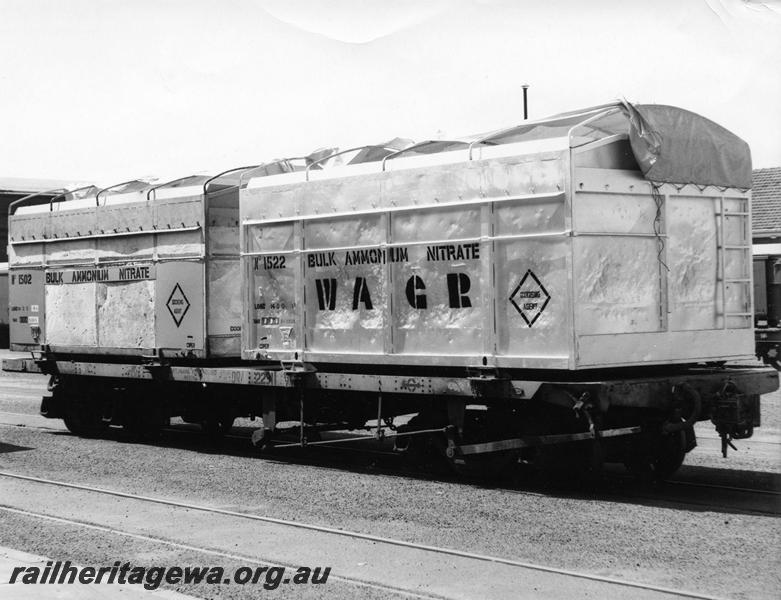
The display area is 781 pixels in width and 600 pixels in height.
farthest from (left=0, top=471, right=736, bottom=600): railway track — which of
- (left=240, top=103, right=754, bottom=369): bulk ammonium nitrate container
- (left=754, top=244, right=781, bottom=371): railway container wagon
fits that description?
(left=754, top=244, right=781, bottom=371): railway container wagon

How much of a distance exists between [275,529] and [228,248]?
5844 millimetres

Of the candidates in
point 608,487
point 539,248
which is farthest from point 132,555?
point 608,487

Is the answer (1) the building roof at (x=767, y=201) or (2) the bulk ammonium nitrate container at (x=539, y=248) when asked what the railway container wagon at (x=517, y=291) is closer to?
(2) the bulk ammonium nitrate container at (x=539, y=248)

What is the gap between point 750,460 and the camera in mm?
13234

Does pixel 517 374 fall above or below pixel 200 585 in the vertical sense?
above

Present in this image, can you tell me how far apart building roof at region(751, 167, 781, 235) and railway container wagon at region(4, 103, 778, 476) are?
21517mm

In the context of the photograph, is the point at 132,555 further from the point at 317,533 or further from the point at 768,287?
the point at 768,287

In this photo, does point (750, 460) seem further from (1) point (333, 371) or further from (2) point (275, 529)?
(2) point (275, 529)

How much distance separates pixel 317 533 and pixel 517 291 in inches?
123

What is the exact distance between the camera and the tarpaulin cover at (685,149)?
1073cm

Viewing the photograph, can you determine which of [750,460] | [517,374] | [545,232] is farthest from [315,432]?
[750,460]

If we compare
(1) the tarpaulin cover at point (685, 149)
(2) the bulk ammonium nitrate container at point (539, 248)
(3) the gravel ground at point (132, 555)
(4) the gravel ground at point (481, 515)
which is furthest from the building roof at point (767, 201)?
(3) the gravel ground at point (132, 555)

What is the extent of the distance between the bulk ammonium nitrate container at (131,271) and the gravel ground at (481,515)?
5.73ft

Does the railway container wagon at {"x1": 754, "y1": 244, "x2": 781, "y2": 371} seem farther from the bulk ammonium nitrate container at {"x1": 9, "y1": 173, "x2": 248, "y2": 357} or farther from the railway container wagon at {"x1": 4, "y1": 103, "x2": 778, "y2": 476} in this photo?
the bulk ammonium nitrate container at {"x1": 9, "y1": 173, "x2": 248, "y2": 357}
